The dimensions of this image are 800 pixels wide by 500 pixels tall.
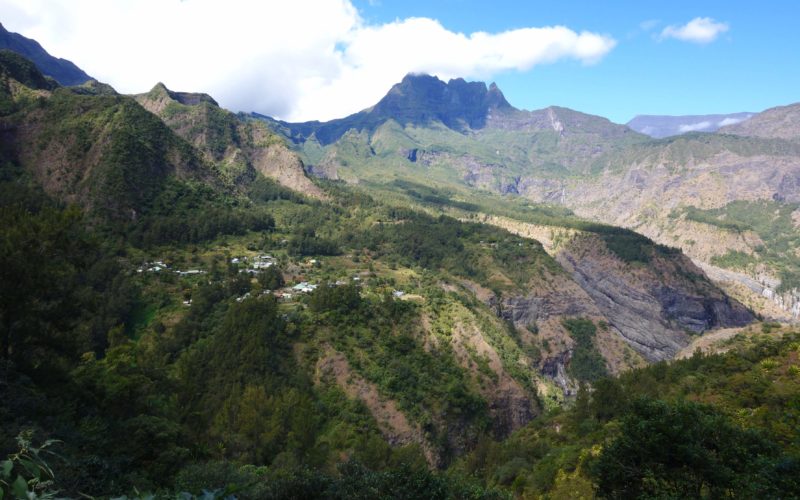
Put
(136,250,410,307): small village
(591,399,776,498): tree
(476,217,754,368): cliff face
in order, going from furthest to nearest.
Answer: (476,217,754,368): cliff face → (136,250,410,307): small village → (591,399,776,498): tree

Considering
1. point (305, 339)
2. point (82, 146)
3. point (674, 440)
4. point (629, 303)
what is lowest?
point (629, 303)

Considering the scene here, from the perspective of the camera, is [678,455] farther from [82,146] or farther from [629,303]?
[629,303]

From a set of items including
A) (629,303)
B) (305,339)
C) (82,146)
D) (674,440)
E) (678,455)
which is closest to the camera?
(678,455)

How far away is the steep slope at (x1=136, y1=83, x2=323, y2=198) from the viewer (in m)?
162

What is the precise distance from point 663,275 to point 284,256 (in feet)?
393

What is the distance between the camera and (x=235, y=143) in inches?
6713

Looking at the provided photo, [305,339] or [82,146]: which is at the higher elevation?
[82,146]

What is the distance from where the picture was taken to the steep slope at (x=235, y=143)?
16150 cm

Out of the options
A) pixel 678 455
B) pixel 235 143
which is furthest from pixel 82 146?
pixel 678 455

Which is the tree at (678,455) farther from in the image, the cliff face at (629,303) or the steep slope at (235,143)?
the steep slope at (235,143)

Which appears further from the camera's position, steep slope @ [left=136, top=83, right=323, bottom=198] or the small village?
steep slope @ [left=136, top=83, right=323, bottom=198]

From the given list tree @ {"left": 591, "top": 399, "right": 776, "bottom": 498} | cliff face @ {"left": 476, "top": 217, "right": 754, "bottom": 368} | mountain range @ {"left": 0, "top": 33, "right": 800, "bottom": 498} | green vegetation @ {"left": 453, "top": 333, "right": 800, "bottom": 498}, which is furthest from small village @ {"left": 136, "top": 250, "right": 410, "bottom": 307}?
tree @ {"left": 591, "top": 399, "right": 776, "bottom": 498}

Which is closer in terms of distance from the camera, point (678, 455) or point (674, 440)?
point (678, 455)

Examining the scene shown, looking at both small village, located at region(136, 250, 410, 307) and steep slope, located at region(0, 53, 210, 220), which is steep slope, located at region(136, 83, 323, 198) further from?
small village, located at region(136, 250, 410, 307)
